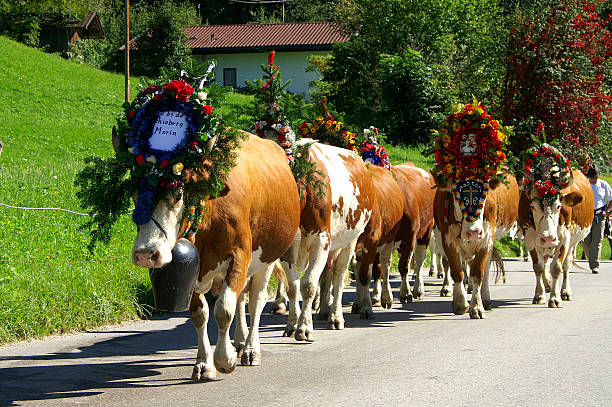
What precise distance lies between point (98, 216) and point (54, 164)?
14.1 m

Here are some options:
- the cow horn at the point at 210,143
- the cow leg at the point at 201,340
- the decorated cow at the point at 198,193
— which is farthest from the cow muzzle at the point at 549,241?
the cow horn at the point at 210,143

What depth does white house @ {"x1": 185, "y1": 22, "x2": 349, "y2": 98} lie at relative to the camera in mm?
59988

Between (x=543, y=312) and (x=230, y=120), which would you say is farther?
(x=543, y=312)

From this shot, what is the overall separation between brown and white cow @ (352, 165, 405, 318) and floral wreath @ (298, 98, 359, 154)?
1.79 feet

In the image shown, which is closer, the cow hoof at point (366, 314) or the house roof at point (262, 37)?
the cow hoof at point (366, 314)

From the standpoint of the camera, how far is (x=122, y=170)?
707cm

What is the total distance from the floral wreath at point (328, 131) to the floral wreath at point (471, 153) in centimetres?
131

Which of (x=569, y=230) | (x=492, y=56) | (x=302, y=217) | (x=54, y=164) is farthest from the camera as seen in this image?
(x=492, y=56)

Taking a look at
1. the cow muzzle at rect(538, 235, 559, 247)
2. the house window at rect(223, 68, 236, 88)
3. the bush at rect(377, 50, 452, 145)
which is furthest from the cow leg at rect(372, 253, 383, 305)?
the house window at rect(223, 68, 236, 88)

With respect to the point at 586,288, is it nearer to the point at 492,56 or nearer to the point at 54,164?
the point at 54,164

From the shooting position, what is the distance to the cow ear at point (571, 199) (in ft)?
43.8

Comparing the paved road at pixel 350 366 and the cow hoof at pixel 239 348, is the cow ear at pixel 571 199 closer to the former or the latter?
the paved road at pixel 350 366

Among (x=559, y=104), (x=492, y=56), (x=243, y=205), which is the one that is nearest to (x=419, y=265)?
(x=243, y=205)

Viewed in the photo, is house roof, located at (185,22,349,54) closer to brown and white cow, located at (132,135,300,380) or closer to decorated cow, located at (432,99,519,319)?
decorated cow, located at (432,99,519,319)
